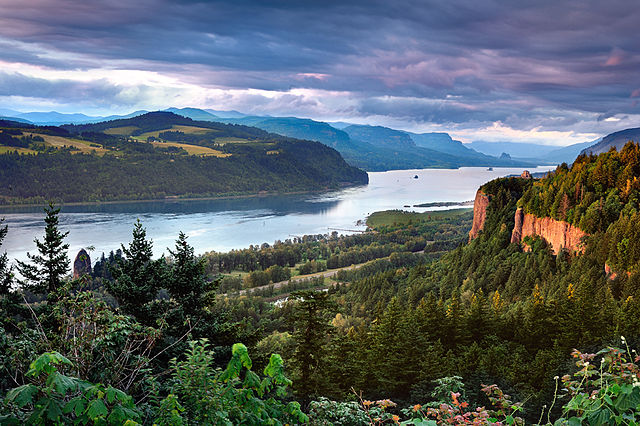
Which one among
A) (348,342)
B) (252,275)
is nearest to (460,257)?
(348,342)

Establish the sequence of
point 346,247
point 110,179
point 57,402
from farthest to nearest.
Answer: point 110,179 → point 346,247 → point 57,402

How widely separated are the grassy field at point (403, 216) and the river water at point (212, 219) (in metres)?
3.81

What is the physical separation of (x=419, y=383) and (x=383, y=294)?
100 ft

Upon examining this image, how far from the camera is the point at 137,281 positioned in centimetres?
1382

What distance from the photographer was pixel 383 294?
45.6 meters

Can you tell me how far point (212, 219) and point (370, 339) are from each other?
9972cm

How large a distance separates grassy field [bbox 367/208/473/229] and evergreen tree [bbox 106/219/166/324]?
94947 mm

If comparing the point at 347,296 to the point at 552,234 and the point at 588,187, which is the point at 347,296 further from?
the point at 588,187

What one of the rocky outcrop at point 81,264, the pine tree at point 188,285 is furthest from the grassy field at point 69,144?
the pine tree at point 188,285

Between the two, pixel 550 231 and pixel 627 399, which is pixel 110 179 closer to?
pixel 550 231

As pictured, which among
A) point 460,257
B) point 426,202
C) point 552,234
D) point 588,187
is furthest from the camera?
point 426,202

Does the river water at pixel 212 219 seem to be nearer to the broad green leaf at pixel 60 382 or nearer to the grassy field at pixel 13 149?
the grassy field at pixel 13 149

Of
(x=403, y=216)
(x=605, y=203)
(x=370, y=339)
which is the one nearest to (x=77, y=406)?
(x=370, y=339)

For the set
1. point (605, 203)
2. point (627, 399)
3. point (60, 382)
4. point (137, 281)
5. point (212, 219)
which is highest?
point (605, 203)
